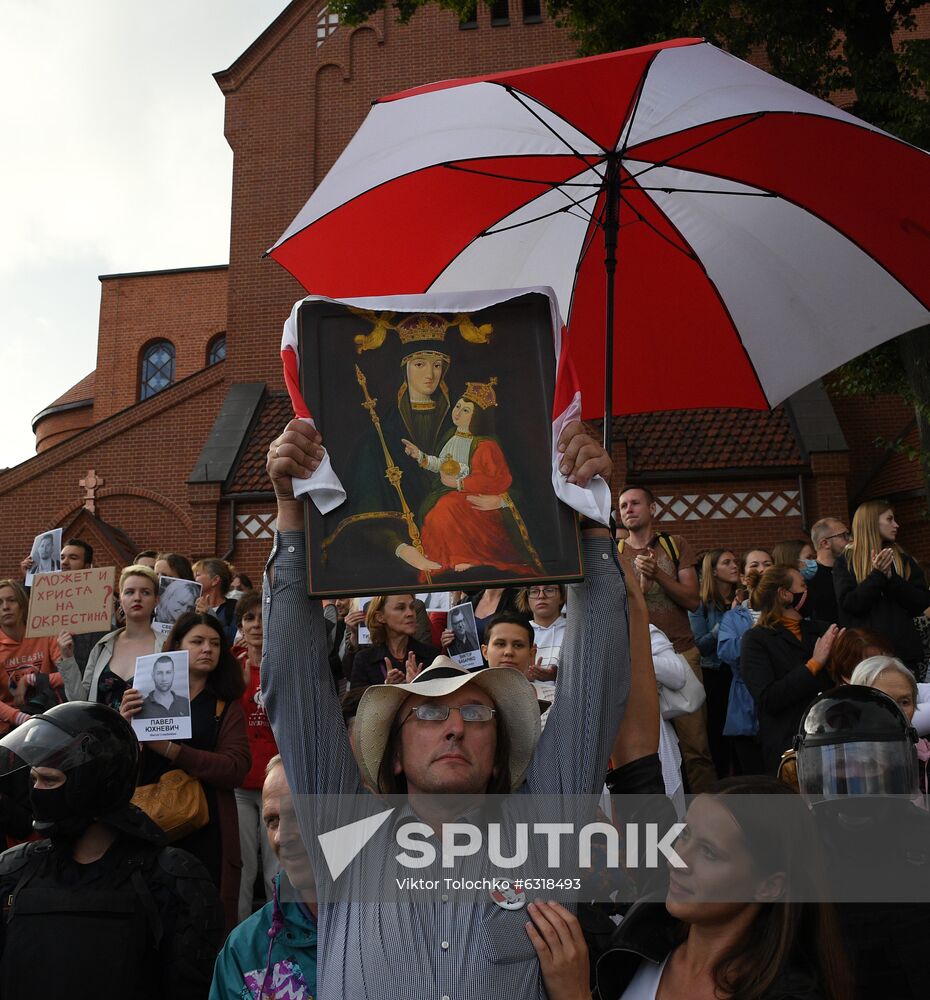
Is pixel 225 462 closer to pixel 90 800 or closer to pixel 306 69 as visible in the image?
pixel 306 69

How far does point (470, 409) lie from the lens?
288cm

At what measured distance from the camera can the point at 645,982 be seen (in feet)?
8.73

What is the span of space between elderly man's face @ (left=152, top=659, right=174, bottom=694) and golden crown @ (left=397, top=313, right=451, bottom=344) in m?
3.05

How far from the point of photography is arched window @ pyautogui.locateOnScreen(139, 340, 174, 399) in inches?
1329

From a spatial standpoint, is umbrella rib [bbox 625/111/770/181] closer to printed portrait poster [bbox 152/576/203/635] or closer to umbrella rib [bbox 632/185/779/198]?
umbrella rib [bbox 632/185/779/198]

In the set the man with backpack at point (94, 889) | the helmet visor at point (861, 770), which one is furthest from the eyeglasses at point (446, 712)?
the man with backpack at point (94, 889)

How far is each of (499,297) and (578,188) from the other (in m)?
2.25

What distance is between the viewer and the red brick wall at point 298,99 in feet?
70.6

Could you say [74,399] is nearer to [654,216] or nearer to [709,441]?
[709,441]

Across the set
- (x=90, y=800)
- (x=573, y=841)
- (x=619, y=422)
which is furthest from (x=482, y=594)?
(x=619, y=422)

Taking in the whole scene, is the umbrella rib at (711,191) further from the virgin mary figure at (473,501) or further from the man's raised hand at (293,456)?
the man's raised hand at (293,456)

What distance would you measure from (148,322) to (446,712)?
33319 mm

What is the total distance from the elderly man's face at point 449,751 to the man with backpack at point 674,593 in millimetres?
3307

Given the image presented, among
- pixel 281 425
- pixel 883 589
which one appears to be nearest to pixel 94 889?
pixel 883 589
